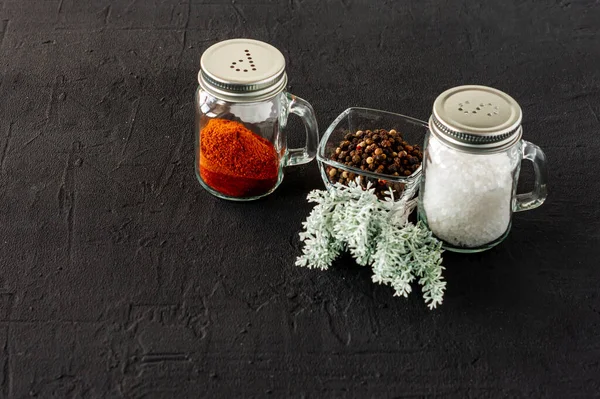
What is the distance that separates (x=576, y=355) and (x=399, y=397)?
0.73 ft

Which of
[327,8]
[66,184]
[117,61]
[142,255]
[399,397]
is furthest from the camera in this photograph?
[327,8]

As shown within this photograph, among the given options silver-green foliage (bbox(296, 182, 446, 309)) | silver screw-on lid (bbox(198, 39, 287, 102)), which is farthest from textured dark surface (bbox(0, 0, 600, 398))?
silver screw-on lid (bbox(198, 39, 287, 102))

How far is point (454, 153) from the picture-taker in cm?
100

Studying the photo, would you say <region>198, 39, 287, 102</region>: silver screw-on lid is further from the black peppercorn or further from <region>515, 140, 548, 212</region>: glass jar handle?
<region>515, 140, 548, 212</region>: glass jar handle

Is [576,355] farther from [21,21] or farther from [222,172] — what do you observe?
[21,21]

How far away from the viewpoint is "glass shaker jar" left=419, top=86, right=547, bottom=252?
97 centimetres

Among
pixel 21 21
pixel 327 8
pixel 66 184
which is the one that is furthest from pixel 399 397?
pixel 21 21

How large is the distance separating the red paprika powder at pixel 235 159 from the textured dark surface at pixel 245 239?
38mm

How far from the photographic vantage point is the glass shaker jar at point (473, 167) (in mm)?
968

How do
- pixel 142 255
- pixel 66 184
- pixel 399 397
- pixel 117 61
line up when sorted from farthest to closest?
pixel 117 61 < pixel 66 184 < pixel 142 255 < pixel 399 397

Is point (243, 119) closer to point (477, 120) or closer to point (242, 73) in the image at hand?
point (242, 73)

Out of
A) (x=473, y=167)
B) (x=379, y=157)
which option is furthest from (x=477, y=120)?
(x=379, y=157)

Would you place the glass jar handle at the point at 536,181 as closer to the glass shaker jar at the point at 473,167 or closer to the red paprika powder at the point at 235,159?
the glass shaker jar at the point at 473,167

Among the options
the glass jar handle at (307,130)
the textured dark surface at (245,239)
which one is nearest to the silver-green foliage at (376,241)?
the textured dark surface at (245,239)
